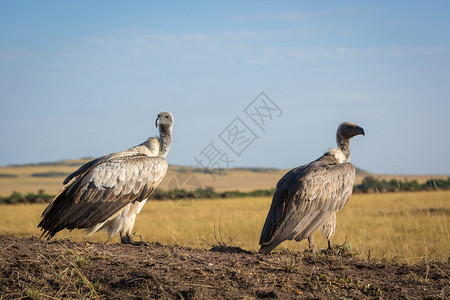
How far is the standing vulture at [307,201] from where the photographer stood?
7918 millimetres

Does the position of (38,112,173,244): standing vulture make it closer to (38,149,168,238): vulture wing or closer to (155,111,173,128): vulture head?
(38,149,168,238): vulture wing

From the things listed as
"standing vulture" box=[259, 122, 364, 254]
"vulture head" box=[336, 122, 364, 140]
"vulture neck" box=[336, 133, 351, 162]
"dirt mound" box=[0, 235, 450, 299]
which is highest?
"vulture head" box=[336, 122, 364, 140]

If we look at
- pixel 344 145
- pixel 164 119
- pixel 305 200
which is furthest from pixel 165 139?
pixel 344 145

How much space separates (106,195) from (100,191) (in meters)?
0.14

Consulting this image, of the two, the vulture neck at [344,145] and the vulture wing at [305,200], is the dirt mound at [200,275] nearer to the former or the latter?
the vulture wing at [305,200]

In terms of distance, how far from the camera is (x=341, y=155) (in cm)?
978

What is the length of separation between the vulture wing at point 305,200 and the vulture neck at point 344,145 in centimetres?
120

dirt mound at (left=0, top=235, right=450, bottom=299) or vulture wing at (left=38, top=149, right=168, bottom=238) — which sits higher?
vulture wing at (left=38, top=149, right=168, bottom=238)

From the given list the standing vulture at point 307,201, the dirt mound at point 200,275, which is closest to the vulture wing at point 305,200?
the standing vulture at point 307,201

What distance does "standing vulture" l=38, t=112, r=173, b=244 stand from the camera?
8.81 meters

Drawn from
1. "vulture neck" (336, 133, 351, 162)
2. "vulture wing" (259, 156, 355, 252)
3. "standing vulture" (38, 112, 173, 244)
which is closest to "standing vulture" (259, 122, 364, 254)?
"vulture wing" (259, 156, 355, 252)

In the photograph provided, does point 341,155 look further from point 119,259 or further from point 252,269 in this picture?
point 119,259

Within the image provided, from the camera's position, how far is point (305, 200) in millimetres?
8211

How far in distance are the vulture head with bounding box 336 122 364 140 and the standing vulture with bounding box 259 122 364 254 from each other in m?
1.03
